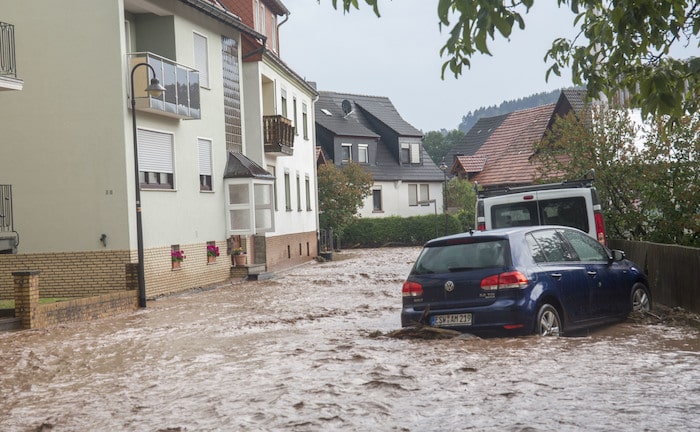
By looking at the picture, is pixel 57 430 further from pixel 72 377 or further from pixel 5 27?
pixel 5 27

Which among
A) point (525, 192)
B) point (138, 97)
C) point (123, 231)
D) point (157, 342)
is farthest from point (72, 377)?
point (138, 97)

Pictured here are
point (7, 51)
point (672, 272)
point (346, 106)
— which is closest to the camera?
point (672, 272)

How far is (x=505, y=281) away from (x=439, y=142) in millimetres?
121503

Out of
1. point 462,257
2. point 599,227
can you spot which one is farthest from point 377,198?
point 462,257

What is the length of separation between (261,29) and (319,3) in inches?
1324

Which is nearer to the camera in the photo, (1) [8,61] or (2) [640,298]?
(2) [640,298]

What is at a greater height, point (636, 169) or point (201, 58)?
point (201, 58)

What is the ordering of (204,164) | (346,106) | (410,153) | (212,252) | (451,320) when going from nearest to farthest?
(451,320) < (212,252) < (204,164) < (346,106) < (410,153)

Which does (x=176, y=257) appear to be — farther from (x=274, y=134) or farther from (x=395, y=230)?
(x=395, y=230)

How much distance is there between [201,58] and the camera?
97.2 feet

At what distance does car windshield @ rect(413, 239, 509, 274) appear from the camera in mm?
12094

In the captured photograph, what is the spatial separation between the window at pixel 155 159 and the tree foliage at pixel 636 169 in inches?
396

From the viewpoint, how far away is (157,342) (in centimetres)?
1538

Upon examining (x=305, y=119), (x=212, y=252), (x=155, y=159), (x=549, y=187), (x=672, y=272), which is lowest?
(x=672, y=272)
